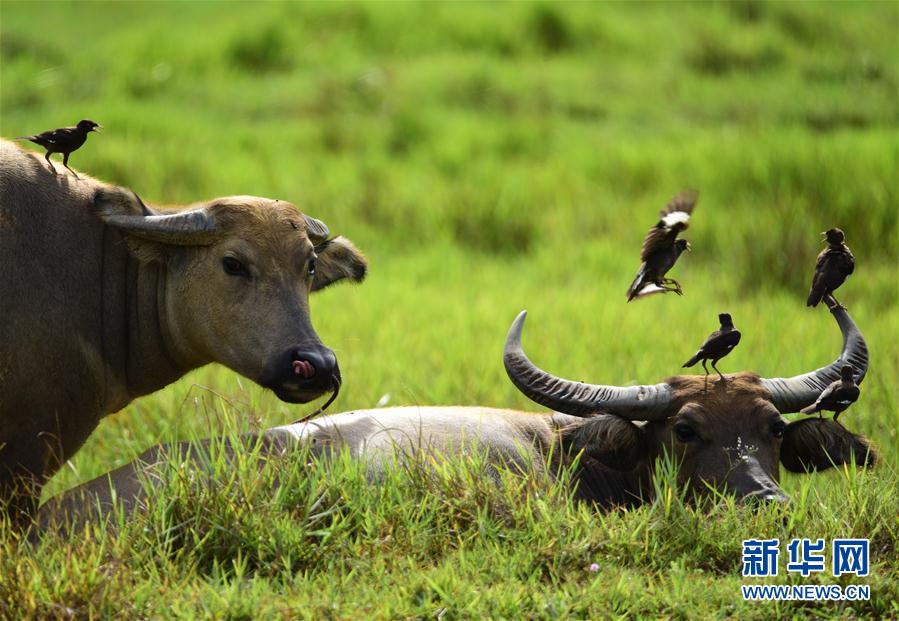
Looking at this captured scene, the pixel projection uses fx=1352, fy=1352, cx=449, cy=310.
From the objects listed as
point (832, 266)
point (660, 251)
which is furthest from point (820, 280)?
point (660, 251)

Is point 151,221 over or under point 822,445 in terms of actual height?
over

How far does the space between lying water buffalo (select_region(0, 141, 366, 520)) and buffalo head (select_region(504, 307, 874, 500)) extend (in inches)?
43.8

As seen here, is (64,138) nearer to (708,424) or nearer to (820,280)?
(708,424)

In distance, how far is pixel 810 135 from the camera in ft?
44.1

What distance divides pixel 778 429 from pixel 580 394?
867 mm

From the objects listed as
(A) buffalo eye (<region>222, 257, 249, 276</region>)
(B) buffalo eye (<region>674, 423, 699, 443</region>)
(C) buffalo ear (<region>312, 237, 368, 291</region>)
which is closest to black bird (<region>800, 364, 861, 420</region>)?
(B) buffalo eye (<region>674, 423, 699, 443</region>)

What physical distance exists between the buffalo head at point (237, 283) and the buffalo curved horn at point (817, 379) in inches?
78.8

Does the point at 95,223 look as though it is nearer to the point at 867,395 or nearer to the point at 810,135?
the point at 867,395

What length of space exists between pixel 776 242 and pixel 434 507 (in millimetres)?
6516

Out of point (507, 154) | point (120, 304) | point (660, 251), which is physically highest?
point (507, 154)

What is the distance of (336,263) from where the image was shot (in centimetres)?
635

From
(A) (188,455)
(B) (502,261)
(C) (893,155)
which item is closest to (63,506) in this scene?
(A) (188,455)

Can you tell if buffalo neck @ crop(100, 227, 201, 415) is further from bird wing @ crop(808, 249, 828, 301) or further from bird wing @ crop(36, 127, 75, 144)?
bird wing @ crop(808, 249, 828, 301)

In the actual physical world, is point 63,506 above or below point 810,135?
below
